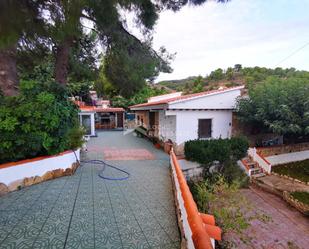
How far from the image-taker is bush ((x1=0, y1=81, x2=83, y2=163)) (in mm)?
5418

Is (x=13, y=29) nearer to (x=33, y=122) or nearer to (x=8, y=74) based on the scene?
(x=33, y=122)

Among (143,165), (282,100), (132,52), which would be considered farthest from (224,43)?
(143,165)

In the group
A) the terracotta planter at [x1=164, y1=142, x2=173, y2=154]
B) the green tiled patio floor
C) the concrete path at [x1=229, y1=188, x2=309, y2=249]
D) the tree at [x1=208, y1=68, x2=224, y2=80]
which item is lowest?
the concrete path at [x1=229, y1=188, x2=309, y2=249]

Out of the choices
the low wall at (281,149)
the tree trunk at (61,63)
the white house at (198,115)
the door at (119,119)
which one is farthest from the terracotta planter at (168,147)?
the door at (119,119)

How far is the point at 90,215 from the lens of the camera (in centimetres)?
400

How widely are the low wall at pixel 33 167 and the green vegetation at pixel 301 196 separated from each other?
944cm

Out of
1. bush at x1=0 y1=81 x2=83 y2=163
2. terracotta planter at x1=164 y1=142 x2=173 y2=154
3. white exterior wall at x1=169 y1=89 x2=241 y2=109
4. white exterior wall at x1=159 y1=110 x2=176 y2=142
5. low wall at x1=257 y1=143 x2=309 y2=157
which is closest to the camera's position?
bush at x1=0 y1=81 x2=83 y2=163

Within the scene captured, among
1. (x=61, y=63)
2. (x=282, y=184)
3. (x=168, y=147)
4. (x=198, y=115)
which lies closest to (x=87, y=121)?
(x=168, y=147)

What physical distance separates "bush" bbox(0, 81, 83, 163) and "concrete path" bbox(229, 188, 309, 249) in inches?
228

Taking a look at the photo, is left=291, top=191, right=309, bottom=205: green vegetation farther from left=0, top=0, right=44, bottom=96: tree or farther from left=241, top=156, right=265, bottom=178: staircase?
left=0, top=0, right=44, bottom=96: tree

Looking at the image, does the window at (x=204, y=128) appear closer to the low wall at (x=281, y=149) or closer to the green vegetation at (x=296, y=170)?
the low wall at (x=281, y=149)

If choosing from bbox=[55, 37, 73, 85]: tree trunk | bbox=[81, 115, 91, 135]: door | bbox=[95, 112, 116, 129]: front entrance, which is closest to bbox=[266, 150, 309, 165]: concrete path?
bbox=[55, 37, 73, 85]: tree trunk

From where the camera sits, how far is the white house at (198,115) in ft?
36.7

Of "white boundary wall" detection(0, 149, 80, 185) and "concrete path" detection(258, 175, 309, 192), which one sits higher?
"white boundary wall" detection(0, 149, 80, 185)
